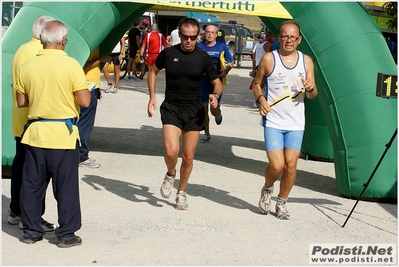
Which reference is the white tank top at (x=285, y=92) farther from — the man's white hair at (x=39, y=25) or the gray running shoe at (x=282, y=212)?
the man's white hair at (x=39, y=25)

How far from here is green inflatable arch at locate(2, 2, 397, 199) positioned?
25.0 feet

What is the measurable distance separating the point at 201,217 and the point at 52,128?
6.17 ft

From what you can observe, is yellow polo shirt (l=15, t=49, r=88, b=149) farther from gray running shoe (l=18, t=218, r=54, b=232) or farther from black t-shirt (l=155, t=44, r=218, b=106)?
black t-shirt (l=155, t=44, r=218, b=106)

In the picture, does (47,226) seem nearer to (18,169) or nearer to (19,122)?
(18,169)

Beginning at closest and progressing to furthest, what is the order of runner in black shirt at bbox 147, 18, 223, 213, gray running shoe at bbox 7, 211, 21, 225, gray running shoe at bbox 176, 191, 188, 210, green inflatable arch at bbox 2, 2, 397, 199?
gray running shoe at bbox 7, 211, 21, 225, runner in black shirt at bbox 147, 18, 223, 213, gray running shoe at bbox 176, 191, 188, 210, green inflatable arch at bbox 2, 2, 397, 199

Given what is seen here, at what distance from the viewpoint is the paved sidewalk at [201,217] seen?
5625 mm

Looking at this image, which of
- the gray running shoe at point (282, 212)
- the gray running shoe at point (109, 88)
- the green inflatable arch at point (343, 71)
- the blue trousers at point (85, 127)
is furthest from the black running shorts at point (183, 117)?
the gray running shoe at point (109, 88)

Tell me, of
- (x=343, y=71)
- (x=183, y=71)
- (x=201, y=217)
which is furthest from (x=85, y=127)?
(x=343, y=71)

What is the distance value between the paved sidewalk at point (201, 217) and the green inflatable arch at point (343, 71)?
391 mm

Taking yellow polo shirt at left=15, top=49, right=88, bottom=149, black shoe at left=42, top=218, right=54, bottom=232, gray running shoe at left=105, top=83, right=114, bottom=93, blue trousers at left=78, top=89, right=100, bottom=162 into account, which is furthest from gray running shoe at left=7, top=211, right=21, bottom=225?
gray running shoe at left=105, top=83, right=114, bottom=93

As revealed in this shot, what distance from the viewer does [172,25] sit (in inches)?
1331

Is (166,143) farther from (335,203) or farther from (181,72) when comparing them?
(335,203)

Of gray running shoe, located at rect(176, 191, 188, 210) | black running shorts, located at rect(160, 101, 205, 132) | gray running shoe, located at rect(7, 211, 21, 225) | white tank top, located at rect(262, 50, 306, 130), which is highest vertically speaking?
Result: white tank top, located at rect(262, 50, 306, 130)

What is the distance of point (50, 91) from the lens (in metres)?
5.59
